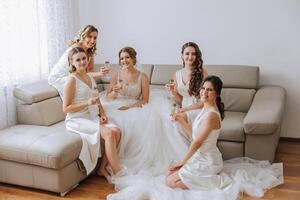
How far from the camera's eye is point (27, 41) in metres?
3.99

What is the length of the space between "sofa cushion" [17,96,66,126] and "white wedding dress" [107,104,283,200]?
3.11ft

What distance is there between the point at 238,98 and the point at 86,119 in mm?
1667

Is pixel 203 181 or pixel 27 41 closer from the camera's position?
pixel 203 181

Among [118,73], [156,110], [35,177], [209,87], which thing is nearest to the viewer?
[209,87]

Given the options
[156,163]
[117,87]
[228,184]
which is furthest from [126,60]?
[228,184]

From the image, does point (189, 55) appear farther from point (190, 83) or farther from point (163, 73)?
point (163, 73)

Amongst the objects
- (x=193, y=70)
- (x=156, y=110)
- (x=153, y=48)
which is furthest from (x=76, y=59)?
(x=153, y=48)

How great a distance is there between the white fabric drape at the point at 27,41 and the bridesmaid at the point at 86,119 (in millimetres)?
777

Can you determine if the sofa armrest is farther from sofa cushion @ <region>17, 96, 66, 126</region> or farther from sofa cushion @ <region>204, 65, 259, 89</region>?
sofa cushion @ <region>17, 96, 66, 126</region>

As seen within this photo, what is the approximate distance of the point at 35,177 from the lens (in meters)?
3.09

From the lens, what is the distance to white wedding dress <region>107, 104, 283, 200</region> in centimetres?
289

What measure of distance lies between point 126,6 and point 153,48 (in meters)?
0.64

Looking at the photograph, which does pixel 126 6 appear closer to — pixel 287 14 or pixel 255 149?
pixel 287 14

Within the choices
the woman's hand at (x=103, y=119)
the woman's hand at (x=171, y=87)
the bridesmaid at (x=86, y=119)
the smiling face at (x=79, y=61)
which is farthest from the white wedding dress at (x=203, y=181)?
the smiling face at (x=79, y=61)
